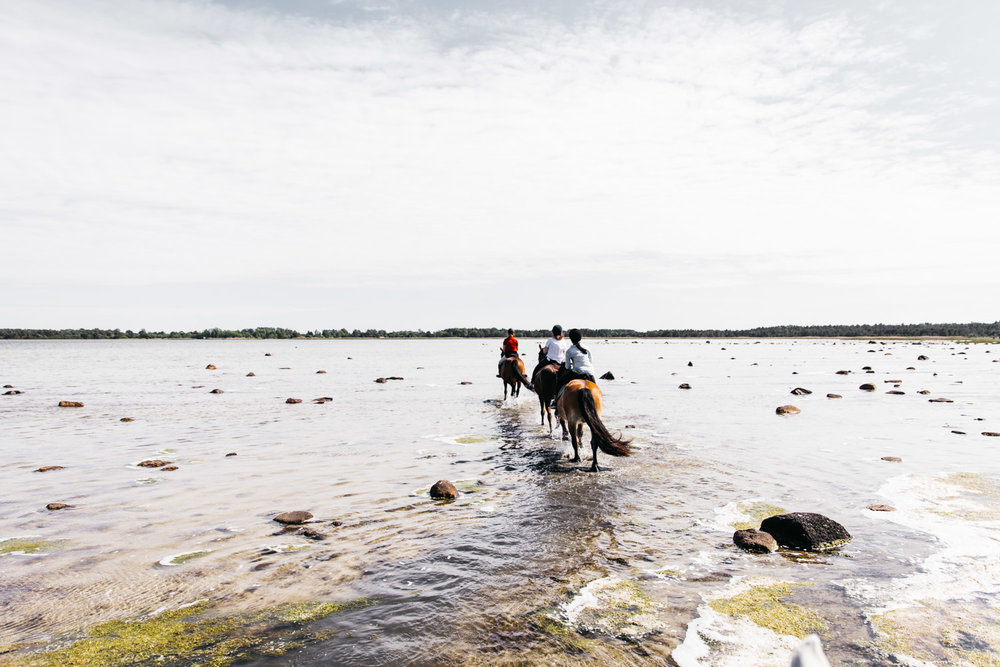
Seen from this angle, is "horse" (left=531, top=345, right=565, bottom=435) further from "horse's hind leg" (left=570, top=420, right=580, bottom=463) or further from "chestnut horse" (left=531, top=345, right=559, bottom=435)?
"horse's hind leg" (left=570, top=420, right=580, bottom=463)

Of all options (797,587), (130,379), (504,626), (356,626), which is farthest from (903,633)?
(130,379)

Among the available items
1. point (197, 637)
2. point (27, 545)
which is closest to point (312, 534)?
point (197, 637)

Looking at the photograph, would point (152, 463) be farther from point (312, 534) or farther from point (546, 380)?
point (546, 380)

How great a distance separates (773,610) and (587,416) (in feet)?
24.4

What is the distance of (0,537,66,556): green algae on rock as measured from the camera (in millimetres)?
8359

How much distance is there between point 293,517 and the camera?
9719 millimetres

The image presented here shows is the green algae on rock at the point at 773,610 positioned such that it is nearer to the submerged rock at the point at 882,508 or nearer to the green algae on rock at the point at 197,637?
the green algae on rock at the point at 197,637

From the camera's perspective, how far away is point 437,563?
782cm

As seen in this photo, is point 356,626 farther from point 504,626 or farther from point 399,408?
point 399,408

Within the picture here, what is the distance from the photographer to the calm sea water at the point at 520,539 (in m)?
5.87

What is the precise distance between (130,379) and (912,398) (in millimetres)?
51276

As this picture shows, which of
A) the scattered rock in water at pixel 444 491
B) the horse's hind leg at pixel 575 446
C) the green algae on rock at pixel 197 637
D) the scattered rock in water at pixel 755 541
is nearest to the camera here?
the green algae on rock at pixel 197 637

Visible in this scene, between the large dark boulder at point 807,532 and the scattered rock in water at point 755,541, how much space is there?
182 millimetres

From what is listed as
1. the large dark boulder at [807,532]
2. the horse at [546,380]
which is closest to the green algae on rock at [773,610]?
the large dark boulder at [807,532]
